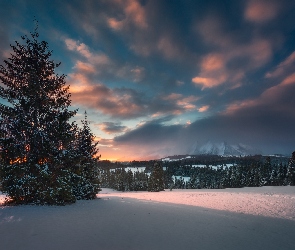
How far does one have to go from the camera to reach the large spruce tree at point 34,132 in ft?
39.2

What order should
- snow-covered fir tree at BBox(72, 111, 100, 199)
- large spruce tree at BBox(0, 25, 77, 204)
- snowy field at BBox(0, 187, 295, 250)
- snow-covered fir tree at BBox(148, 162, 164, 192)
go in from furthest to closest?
1. snow-covered fir tree at BBox(148, 162, 164, 192)
2. snow-covered fir tree at BBox(72, 111, 100, 199)
3. large spruce tree at BBox(0, 25, 77, 204)
4. snowy field at BBox(0, 187, 295, 250)

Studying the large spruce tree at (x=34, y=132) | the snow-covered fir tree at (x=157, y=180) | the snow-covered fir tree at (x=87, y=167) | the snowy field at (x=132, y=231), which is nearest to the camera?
the snowy field at (x=132, y=231)

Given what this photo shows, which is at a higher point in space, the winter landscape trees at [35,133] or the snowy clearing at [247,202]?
the winter landscape trees at [35,133]

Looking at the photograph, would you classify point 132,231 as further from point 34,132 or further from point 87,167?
point 87,167

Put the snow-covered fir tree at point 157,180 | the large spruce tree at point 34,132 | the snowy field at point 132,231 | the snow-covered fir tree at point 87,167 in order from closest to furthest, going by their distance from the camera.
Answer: the snowy field at point 132,231 < the large spruce tree at point 34,132 < the snow-covered fir tree at point 87,167 < the snow-covered fir tree at point 157,180

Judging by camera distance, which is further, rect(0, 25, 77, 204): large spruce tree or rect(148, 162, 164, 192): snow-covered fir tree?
rect(148, 162, 164, 192): snow-covered fir tree

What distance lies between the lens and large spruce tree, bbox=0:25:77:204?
470 inches

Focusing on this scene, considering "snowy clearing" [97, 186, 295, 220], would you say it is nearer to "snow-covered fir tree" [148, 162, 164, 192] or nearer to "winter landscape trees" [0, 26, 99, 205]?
"winter landscape trees" [0, 26, 99, 205]

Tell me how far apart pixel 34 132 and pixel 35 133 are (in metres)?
0.12

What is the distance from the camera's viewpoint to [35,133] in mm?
12820

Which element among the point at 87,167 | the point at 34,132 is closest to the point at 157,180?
the point at 87,167

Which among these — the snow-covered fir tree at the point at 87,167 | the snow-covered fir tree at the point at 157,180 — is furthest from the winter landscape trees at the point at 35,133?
the snow-covered fir tree at the point at 157,180

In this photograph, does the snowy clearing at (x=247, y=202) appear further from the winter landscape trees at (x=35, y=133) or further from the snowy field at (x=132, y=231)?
the winter landscape trees at (x=35, y=133)

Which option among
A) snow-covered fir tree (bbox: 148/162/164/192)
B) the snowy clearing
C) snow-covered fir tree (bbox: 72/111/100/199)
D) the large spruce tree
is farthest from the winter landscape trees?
snow-covered fir tree (bbox: 148/162/164/192)
